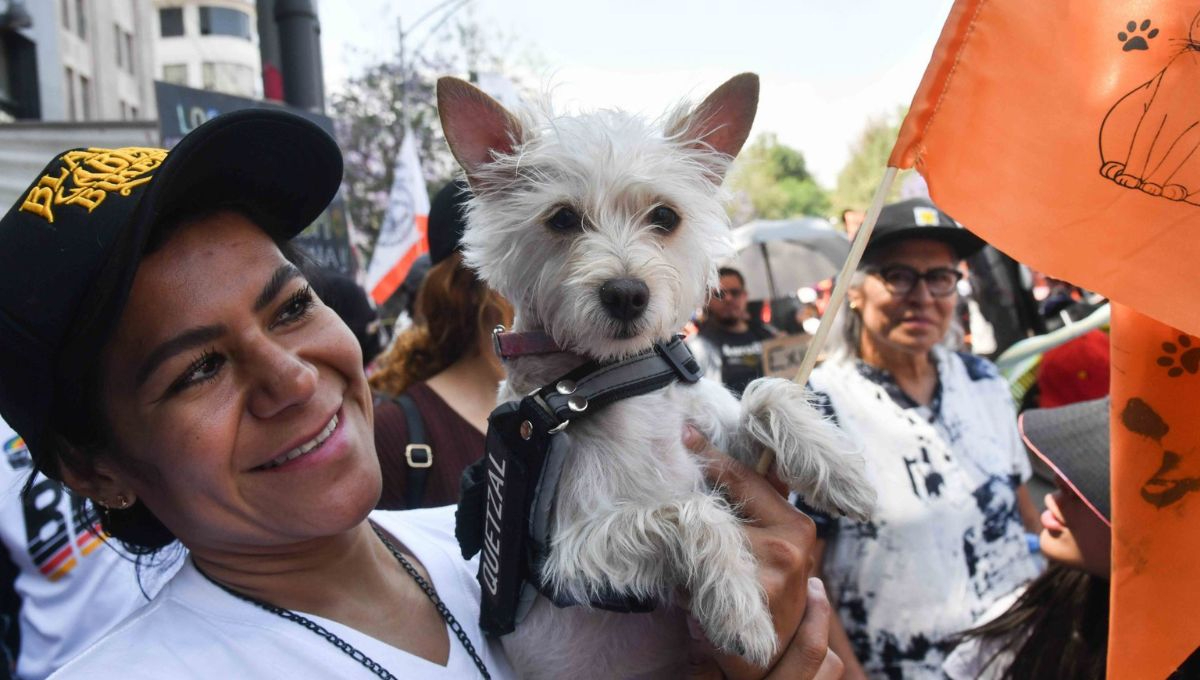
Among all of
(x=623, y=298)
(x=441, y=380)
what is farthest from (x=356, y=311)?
(x=623, y=298)

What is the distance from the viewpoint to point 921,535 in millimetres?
3031

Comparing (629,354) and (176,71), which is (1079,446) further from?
(176,71)

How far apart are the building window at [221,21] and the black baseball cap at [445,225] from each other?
7204cm

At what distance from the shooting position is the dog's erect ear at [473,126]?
198 cm

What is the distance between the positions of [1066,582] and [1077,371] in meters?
3.59

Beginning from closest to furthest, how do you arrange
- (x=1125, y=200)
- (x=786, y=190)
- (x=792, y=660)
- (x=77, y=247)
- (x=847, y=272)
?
(x=77, y=247), (x=1125, y=200), (x=792, y=660), (x=847, y=272), (x=786, y=190)

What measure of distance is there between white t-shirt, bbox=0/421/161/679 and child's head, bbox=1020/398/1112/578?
118 inches

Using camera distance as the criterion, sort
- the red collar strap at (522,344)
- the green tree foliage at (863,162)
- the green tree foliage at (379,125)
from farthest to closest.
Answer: the green tree foliage at (863,162), the green tree foliage at (379,125), the red collar strap at (522,344)

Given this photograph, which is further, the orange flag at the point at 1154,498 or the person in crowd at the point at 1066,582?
the person in crowd at the point at 1066,582

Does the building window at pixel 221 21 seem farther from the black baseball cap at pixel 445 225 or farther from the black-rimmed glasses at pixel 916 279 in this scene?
the black-rimmed glasses at pixel 916 279

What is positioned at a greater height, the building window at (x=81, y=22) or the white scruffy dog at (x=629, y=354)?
the white scruffy dog at (x=629, y=354)

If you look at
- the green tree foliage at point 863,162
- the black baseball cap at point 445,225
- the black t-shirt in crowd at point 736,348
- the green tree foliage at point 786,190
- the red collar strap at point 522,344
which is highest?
the red collar strap at point 522,344

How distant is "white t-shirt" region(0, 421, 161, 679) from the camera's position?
101 inches

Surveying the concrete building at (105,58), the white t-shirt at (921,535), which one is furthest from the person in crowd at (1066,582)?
the concrete building at (105,58)
